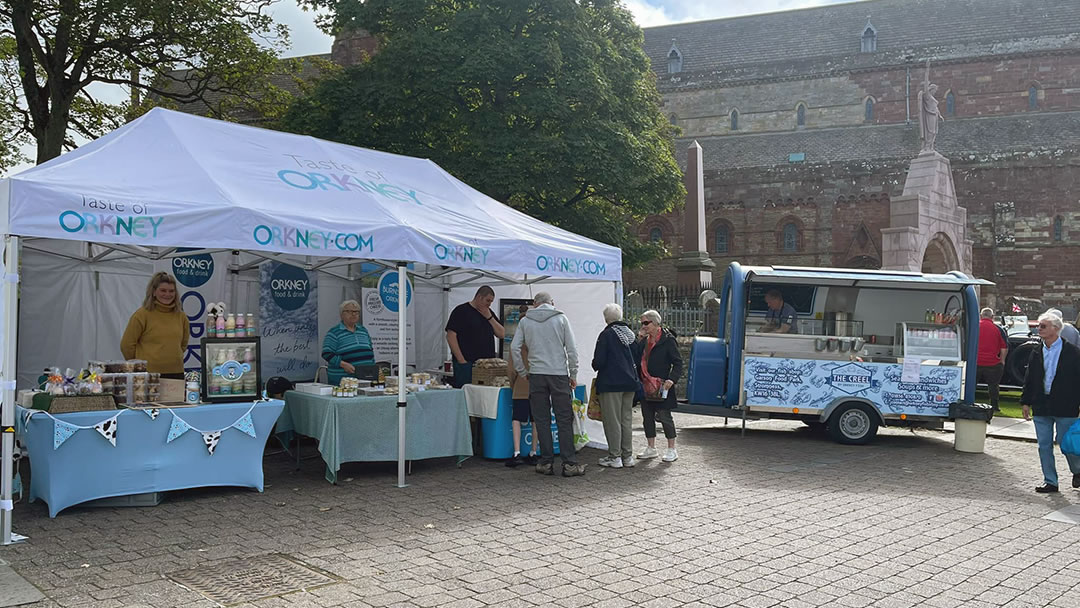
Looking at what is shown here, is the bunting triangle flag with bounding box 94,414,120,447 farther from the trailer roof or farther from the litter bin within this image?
the litter bin

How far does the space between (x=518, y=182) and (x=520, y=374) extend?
8807 millimetres

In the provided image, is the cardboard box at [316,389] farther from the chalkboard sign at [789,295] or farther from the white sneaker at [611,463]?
the chalkboard sign at [789,295]

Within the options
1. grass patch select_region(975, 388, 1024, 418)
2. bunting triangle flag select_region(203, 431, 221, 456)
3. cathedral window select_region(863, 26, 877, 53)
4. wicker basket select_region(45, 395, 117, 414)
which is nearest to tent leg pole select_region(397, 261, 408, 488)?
bunting triangle flag select_region(203, 431, 221, 456)

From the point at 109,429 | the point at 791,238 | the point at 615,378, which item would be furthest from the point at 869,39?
the point at 109,429

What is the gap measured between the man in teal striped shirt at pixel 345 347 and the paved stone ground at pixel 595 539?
39.6 inches

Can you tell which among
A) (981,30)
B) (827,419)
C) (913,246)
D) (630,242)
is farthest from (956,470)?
(981,30)

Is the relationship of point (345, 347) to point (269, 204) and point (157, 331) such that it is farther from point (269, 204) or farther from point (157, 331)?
point (269, 204)

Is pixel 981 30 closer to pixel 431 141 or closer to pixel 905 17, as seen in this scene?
pixel 905 17

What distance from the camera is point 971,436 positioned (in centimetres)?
1065

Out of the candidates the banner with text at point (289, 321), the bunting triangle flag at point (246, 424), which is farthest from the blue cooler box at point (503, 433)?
the banner with text at point (289, 321)

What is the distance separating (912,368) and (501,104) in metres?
10.2

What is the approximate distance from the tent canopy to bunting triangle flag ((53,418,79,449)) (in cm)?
139

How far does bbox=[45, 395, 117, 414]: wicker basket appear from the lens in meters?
6.48

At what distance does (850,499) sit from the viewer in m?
7.68
